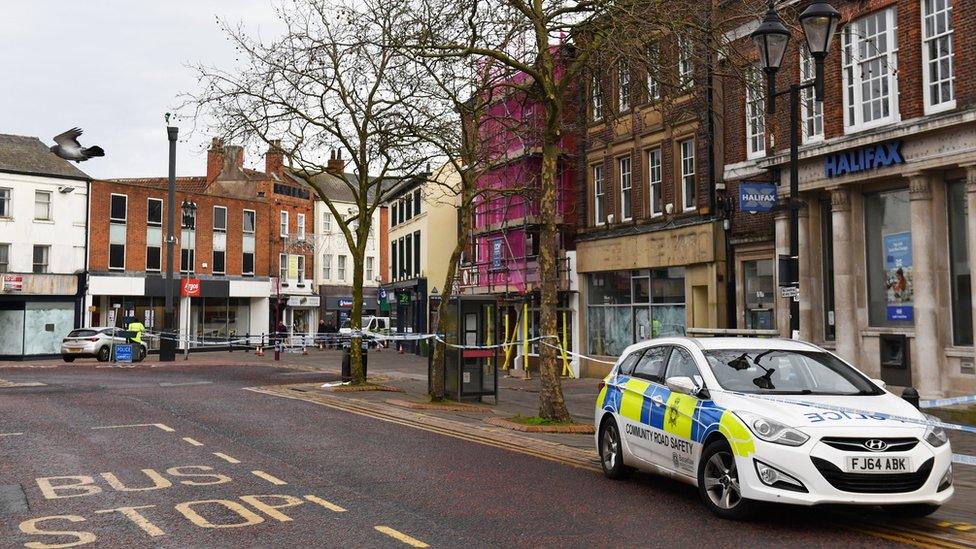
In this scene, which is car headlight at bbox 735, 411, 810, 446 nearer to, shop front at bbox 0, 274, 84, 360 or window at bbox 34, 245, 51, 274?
shop front at bbox 0, 274, 84, 360

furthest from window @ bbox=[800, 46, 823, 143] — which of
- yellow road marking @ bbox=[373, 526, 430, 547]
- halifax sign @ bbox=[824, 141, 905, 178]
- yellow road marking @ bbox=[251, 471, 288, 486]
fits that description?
yellow road marking @ bbox=[373, 526, 430, 547]

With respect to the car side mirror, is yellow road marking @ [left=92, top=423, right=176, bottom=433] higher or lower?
lower

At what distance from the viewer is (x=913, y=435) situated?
6.95 meters

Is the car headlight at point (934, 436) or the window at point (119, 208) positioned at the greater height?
the window at point (119, 208)

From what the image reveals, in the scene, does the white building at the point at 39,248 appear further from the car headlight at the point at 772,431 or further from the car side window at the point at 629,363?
the car headlight at the point at 772,431

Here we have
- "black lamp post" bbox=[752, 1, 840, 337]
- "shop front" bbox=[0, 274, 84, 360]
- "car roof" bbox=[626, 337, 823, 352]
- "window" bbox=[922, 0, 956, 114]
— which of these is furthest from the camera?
"shop front" bbox=[0, 274, 84, 360]

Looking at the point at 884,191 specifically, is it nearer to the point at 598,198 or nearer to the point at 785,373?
the point at 785,373

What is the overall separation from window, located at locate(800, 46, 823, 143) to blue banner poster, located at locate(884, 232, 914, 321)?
3.02 m

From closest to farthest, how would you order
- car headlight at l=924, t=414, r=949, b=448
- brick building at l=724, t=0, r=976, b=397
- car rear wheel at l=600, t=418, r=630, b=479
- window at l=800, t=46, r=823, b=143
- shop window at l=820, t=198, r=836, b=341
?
car headlight at l=924, t=414, r=949, b=448 < car rear wheel at l=600, t=418, r=630, b=479 < brick building at l=724, t=0, r=976, b=397 < shop window at l=820, t=198, r=836, b=341 < window at l=800, t=46, r=823, b=143

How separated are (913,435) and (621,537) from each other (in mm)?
2458

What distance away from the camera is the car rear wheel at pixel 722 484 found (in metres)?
7.25

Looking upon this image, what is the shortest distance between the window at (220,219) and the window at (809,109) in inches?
1707

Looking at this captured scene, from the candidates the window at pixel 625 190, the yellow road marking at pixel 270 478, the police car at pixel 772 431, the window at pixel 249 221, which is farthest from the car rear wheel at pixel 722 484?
the window at pixel 249 221

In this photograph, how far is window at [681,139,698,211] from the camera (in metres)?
23.5
